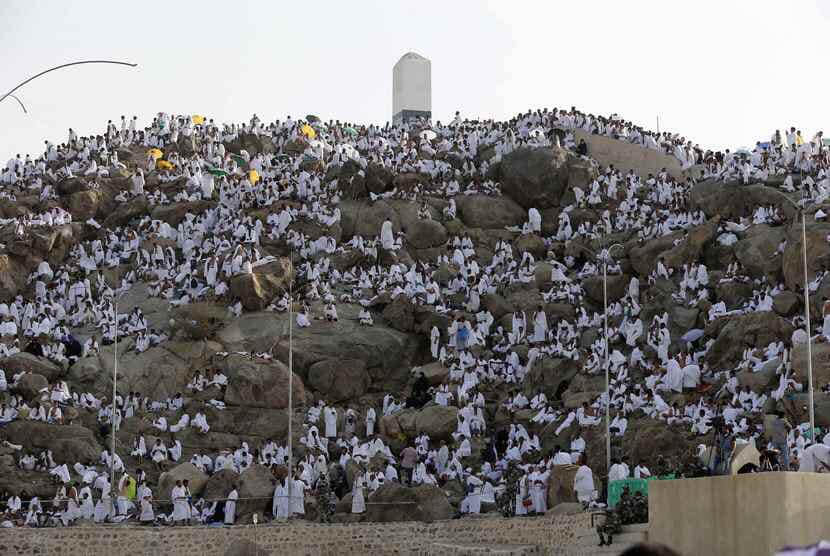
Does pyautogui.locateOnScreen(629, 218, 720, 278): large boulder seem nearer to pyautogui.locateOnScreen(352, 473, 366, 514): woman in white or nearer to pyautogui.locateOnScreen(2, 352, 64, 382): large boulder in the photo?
pyautogui.locateOnScreen(352, 473, 366, 514): woman in white

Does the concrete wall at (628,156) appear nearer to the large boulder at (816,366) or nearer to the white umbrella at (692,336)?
the white umbrella at (692,336)

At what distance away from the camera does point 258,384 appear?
43344 mm

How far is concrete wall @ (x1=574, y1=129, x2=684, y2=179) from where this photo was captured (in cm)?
6091

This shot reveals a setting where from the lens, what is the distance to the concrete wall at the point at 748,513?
774 inches

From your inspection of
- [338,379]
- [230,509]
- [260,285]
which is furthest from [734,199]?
[230,509]

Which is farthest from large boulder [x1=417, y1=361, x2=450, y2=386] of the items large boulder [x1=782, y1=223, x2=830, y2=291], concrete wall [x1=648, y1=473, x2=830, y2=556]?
concrete wall [x1=648, y1=473, x2=830, y2=556]

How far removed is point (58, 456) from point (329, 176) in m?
20.5

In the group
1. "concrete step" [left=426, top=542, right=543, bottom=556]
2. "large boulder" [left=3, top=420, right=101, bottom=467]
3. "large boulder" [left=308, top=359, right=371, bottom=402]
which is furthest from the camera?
"large boulder" [left=308, top=359, right=371, bottom=402]

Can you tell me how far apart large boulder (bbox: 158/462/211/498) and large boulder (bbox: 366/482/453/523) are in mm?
4775

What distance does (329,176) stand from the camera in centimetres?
5778

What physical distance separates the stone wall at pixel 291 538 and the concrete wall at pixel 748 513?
423 inches

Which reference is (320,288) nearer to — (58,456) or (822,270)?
(58,456)

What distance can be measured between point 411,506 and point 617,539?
858 cm

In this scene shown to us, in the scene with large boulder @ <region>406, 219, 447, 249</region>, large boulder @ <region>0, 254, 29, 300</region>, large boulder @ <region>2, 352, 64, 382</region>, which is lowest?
large boulder @ <region>2, 352, 64, 382</region>
